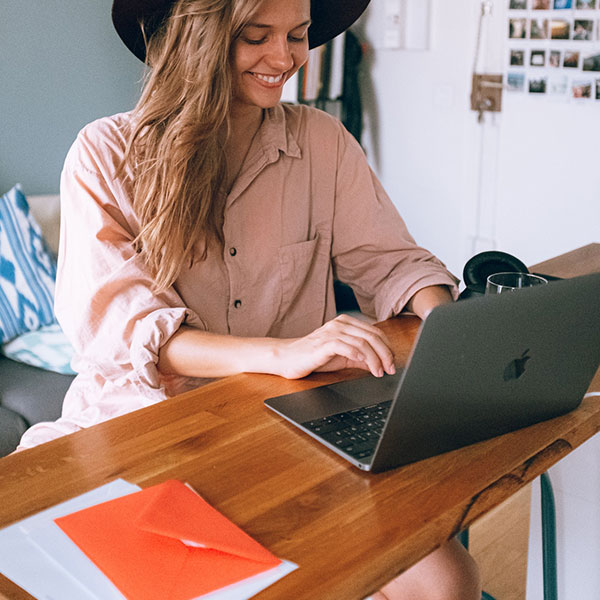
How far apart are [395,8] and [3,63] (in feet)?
6.82

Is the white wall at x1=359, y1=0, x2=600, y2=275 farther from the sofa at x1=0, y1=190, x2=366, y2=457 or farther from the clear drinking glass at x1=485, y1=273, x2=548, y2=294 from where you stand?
the clear drinking glass at x1=485, y1=273, x2=548, y2=294

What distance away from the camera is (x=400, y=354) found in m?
1.19

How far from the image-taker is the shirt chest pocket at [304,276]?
147 centimetres

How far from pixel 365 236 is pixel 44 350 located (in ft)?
4.04

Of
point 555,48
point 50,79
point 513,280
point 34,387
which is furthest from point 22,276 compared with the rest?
point 555,48

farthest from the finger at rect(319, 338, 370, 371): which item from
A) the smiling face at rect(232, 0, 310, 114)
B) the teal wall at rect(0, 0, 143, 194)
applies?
the teal wall at rect(0, 0, 143, 194)

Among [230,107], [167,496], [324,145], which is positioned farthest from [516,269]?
[167,496]

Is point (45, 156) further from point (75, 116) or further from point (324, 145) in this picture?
point (324, 145)

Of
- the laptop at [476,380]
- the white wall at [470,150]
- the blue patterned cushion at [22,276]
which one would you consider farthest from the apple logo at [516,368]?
the white wall at [470,150]

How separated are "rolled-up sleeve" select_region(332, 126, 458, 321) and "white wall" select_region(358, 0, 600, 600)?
2.20 m

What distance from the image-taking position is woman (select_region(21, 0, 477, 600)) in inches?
46.6

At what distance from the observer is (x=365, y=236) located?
153 cm

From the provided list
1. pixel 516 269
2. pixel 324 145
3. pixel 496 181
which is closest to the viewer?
pixel 516 269

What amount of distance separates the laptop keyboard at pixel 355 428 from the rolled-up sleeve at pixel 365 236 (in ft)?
1.73
